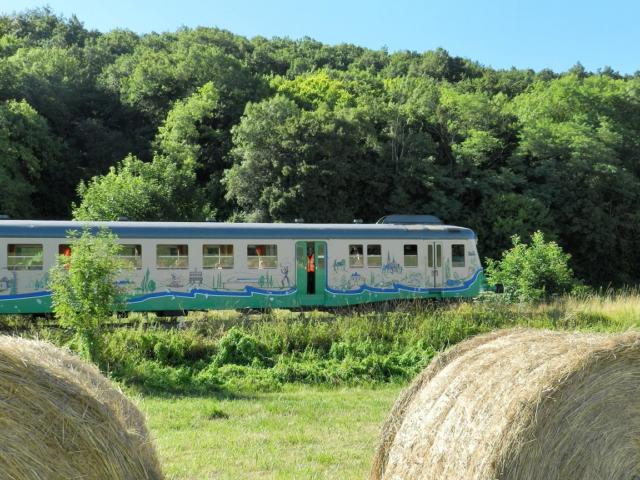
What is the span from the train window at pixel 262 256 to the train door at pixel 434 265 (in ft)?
16.1

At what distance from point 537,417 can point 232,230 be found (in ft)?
51.8

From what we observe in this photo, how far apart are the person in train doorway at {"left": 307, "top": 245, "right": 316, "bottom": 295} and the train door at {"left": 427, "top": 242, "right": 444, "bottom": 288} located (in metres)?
3.70

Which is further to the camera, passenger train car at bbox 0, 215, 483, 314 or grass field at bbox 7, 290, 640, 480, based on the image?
passenger train car at bbox 0, 215, 483, 314

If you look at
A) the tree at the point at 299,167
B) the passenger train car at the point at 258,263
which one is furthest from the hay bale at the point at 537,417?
the tree at the point at 299,167

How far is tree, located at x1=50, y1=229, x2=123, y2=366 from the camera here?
10594 millimetres

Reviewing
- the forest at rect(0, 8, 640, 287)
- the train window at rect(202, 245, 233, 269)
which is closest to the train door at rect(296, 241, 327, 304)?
the train window at rect(202, 245, 233, 269)

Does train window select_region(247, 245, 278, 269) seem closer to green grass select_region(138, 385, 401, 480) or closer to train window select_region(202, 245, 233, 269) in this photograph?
train window select_region(202, 245, 233, 269)

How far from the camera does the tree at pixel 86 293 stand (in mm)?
10594

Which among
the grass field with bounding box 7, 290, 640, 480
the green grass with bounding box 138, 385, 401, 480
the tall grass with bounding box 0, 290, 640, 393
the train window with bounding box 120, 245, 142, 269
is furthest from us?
the train window with bounding box 120, 245, 142, 269

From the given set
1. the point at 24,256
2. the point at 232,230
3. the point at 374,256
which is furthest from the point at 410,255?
the point at 24,256

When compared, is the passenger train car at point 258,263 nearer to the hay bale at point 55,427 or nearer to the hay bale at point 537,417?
the hay bale at point 55,427

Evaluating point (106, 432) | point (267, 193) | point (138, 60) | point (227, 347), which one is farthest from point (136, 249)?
point (138, 60)

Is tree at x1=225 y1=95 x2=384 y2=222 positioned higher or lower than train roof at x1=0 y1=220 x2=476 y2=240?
higher

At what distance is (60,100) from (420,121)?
23764 mm
